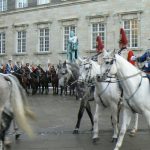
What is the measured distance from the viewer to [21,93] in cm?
832

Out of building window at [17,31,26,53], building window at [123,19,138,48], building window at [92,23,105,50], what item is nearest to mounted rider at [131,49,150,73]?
building window at [123,19,138,48]

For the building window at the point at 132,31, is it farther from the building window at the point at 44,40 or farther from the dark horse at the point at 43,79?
the building window at the point at 44,40

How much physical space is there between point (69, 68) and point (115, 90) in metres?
2.59

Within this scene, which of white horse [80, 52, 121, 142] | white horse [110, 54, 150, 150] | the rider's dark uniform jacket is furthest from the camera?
white horse [80, 52, 121, 142]

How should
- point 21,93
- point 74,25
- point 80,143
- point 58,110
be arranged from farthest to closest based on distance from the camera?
1. point 74,25
2. point 58,110
3. point 80,143
4. point 21,93

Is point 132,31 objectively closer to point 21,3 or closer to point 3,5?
point 21,3

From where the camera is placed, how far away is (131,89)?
9.02 meters

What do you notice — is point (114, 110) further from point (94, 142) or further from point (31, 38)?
point (31, 38)

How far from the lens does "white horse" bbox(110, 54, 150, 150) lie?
891 cm

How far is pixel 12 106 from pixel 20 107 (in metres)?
0.19

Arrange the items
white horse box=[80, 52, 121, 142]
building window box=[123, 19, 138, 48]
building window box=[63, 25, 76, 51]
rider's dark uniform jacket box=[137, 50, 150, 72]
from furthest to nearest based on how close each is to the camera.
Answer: building window box=[63, 25, 76, 51]
building window box=[123, 19, 138, 48]
white horse box=[80, 52, 121, 142]
rider's dark uniform jacket box=[137, 50, 150, 72]

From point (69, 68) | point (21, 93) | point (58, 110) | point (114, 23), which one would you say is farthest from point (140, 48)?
point (21, 93)

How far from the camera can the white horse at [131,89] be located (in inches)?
351

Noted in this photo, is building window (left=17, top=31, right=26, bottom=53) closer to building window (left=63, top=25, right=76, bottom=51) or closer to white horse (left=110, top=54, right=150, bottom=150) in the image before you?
building window (left=63, top=25, right=76, bottom=51)
